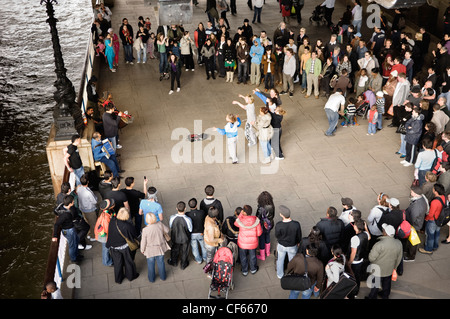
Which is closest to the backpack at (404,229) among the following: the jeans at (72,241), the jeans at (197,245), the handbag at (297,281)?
the handbag at (297,281)

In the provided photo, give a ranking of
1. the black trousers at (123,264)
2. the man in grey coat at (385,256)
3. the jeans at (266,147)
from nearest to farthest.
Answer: the man in grey coat at (385,256)
the black trousers at (123,264)
the jeans at (266,147)

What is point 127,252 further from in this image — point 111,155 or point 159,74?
point 159,74

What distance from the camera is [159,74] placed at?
19.0 meters

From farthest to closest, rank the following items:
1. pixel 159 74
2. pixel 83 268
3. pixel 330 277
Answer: pixel 159 74 → pixel 83 268 → pixel 330 277

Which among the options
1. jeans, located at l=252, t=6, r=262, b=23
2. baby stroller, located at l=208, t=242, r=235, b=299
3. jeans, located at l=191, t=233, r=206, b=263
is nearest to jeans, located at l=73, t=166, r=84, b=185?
jeans, located at l=191, t=233, r=206, b=263

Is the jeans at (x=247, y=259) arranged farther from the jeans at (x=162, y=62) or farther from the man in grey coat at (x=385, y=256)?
the jeans at (x=162, y=62)

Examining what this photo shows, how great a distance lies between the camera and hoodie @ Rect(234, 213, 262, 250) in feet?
29.9

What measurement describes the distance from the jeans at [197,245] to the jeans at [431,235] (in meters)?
4.18

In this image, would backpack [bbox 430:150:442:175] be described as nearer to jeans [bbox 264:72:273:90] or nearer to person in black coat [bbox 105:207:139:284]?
person in black coat [bbox 105:207:139:284]

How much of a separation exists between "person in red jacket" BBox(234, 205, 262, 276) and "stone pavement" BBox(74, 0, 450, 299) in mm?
504

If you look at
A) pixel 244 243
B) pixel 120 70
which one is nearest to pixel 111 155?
pixel 244 243

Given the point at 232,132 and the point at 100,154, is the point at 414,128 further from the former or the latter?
the point at 100,154

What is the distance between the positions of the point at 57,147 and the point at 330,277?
7.24 meters

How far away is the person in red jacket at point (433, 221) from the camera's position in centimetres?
963
